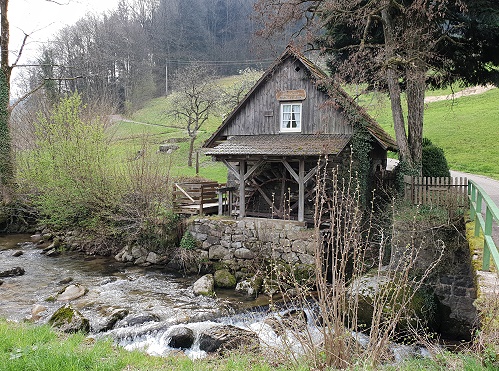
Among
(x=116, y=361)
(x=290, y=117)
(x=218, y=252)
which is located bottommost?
(x=218, y=252)

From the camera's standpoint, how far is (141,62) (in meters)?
62.0

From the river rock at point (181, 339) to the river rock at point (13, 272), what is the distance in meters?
7.55

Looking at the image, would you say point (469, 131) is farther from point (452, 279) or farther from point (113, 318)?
point (113, 318)

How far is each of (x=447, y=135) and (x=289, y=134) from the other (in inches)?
999

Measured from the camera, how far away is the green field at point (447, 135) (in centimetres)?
2598

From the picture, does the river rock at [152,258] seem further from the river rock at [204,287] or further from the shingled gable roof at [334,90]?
the shingled gable roof at [334,90]

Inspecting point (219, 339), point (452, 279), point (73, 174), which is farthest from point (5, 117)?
point (452, 279)

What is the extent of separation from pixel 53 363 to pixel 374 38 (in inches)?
670

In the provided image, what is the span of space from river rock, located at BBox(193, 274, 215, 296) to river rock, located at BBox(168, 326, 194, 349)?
3266mm

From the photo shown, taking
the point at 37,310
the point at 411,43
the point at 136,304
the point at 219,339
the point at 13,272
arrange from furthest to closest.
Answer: the point at 411,43
the point at 13,272
the point at 136,304
the point at 37,310
the point at 219,339

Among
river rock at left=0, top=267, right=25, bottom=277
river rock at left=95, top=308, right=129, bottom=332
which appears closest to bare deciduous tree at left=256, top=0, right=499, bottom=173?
river rock at left=95, top=308, right=129, bottom=332

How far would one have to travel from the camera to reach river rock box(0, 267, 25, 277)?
13555mm

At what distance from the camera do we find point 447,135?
1428 inches

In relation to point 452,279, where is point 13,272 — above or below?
below
